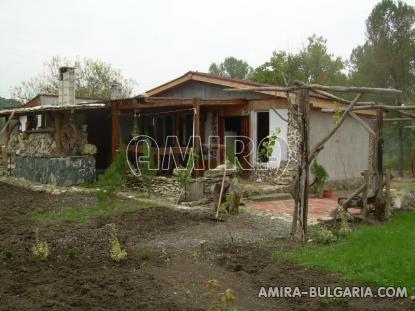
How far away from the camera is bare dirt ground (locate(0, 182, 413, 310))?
4988mm

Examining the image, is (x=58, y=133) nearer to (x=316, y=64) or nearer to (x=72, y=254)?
(x=72, y=254)

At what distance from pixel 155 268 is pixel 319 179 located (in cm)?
870

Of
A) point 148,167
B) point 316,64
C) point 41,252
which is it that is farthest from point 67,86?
point 316,64

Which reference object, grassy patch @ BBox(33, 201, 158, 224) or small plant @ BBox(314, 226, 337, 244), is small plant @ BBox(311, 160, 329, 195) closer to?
grassy patch @ BBox(33, 201, 158, 224)

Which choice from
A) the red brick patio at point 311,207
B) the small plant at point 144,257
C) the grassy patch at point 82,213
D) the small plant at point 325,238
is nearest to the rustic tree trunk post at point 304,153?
the small plant at point 325,238

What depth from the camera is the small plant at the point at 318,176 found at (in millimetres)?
13719

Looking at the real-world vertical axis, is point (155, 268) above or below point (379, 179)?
below

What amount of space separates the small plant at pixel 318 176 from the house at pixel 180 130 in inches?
31.9

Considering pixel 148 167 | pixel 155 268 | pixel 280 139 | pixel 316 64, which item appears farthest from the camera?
pixel 316 64

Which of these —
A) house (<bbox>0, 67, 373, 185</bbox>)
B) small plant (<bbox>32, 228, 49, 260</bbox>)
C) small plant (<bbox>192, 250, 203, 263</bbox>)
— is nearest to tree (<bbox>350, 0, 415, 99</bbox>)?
house (<bbox>0, 67, 373, 185</bbox>)

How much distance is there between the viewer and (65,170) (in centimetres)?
1498

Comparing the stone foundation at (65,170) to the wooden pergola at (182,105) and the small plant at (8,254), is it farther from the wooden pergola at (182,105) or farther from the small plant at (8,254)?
the small plant at (8,254)

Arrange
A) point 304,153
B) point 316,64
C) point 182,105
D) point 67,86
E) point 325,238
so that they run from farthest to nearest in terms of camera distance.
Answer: point 316,64 < point 67,86 < point 182,105 < point 304,153 < point 325,238
